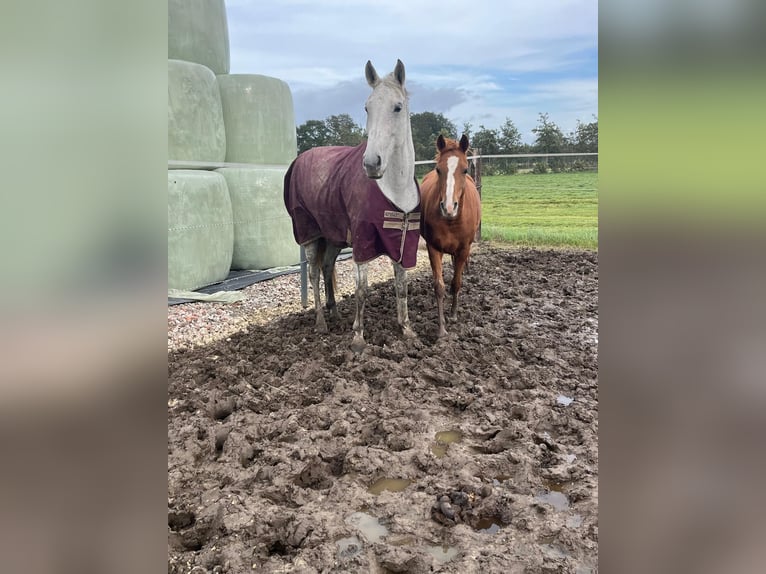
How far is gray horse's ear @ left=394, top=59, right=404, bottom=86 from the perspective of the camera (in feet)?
11.6

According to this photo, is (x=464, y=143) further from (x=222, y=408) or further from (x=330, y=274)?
(x=222, y=408)

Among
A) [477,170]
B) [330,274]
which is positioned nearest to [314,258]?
[330,274]

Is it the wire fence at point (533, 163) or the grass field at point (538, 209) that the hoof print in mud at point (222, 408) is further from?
the wire fence at point (533, 163)

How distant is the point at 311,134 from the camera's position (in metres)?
8.76

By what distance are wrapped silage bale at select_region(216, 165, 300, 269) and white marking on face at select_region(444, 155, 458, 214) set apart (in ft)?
11.7

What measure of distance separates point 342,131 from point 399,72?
16.6 feet

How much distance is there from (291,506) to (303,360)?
71.6 inches

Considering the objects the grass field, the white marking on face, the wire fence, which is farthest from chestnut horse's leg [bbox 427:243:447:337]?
the wire fence

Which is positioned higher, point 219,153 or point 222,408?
point 219,153
